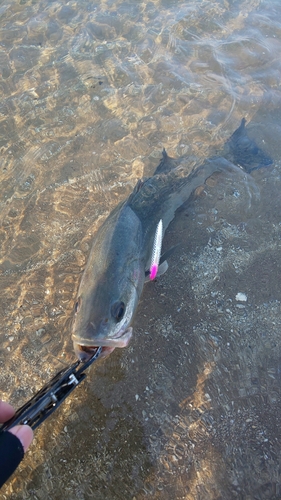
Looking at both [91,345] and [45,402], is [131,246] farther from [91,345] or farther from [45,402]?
[45,402]

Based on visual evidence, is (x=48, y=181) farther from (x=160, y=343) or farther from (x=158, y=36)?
(x=158, y=36)

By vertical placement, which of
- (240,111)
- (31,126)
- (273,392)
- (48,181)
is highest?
(31,126)

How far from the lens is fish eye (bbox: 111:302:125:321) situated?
11.1 feet

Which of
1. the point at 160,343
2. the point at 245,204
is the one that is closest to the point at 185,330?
the point at 160,343

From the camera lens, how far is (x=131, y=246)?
4.23m

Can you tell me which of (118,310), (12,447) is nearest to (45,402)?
(12,447)

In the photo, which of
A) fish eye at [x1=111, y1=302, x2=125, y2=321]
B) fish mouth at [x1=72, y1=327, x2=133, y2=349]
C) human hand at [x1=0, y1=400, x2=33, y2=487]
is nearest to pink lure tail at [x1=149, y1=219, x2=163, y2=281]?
fish eye at [x1=111, y1=302, x2=125, y2=321]

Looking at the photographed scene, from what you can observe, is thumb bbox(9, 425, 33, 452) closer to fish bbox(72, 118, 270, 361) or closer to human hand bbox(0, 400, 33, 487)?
human hand bbox(0, 400, 33, 487)

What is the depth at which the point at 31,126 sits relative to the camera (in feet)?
21.7

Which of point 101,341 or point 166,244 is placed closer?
point 101,341

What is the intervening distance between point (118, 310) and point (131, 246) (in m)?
1.05

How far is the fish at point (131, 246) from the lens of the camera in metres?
3.27

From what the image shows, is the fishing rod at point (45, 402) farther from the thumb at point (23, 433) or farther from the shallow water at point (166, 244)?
the shallow water at point (166, 244)

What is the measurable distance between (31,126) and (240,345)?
565 cm
